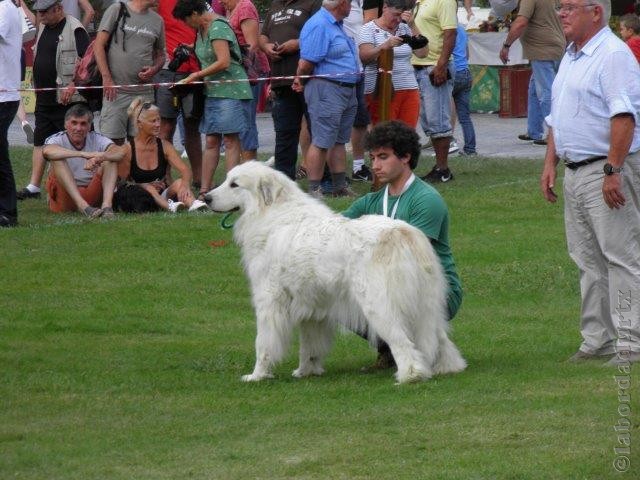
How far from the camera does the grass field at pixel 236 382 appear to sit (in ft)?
20.5

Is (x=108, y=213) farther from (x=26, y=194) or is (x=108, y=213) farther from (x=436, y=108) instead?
(x=436, y=108)

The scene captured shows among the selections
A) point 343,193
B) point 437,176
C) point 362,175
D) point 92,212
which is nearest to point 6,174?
point 92,212

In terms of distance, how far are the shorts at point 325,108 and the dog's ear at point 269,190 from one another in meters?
5.83

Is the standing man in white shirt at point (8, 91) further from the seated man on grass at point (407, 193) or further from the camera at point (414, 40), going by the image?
the seated man on grass at point (407, 193)

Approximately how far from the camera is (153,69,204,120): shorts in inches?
573

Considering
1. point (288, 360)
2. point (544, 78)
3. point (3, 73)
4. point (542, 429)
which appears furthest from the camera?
point (544, 78)

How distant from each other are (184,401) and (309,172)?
6.81m

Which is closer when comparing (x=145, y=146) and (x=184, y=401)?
(x=184, y=401)

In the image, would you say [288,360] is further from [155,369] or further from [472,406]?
[472,406]

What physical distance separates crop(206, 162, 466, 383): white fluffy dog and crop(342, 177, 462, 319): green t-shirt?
1.00 ft

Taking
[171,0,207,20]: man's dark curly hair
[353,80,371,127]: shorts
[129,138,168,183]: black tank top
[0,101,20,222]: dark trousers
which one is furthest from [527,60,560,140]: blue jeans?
[0,101,20,222]: dark trousers

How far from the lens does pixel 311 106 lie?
46.6 ft

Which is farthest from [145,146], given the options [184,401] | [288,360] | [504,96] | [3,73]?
[504,96]

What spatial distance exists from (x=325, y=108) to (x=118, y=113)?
7.18ft
